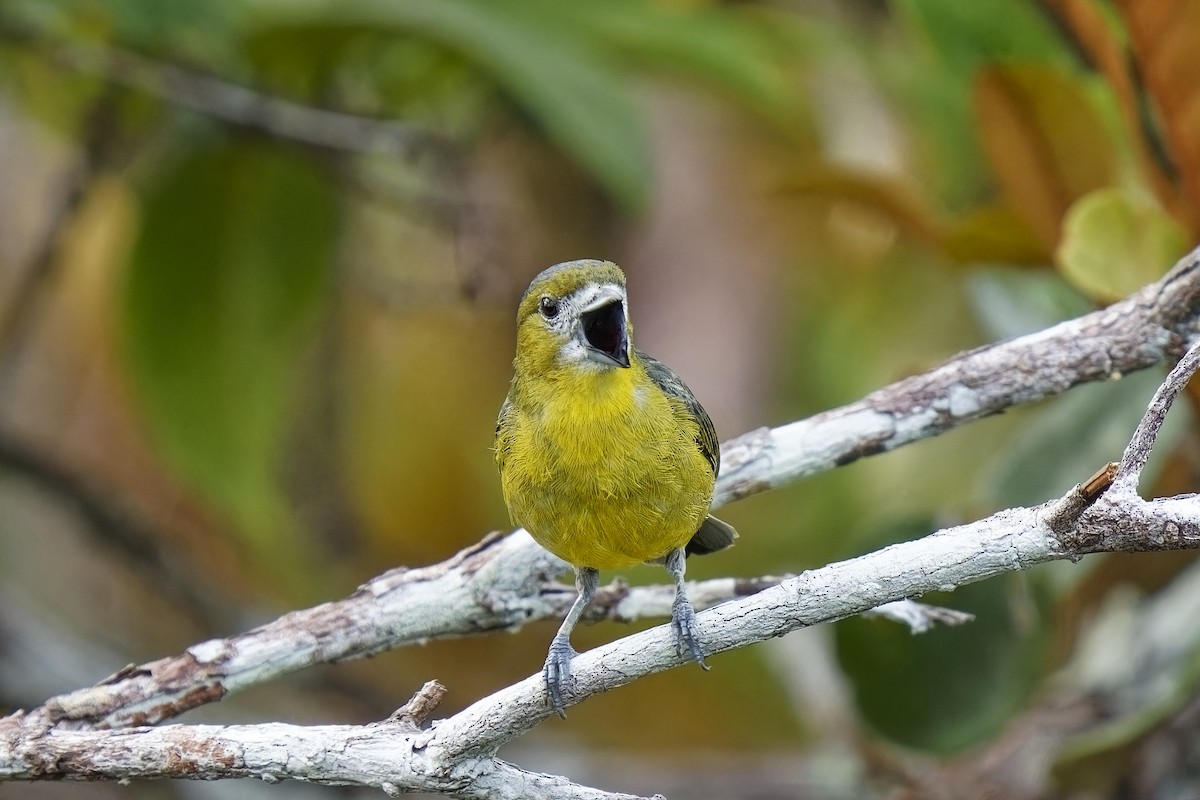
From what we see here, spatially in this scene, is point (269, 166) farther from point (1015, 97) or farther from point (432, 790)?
point (432, 790)

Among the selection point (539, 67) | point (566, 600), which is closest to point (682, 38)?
point (539, 67)

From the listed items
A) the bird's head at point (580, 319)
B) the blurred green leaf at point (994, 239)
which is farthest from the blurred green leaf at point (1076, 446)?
the bird's head at point (580, 319)

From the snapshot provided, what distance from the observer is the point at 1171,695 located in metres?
2.43

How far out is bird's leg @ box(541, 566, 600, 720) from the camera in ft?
5.12

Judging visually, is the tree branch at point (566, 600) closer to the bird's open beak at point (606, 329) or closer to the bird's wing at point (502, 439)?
the bird's wing at point (502, 439)

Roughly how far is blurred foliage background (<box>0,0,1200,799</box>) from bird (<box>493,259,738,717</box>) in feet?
1.88

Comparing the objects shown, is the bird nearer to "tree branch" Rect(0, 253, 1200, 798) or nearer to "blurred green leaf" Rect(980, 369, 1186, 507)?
"tree branch" Rect(0, 253, 1200, 798)

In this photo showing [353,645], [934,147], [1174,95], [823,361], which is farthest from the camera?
[823,361]

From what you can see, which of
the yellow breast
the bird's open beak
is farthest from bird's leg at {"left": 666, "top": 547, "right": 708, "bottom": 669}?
the bird's open beak

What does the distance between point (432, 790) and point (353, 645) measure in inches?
13.2

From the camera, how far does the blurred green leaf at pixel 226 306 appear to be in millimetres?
3201

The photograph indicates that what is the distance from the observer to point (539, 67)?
296 cm

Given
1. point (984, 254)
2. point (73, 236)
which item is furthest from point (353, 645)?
point (73, 236)

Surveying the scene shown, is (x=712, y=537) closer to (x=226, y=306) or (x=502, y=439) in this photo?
(x=502, y=439)
